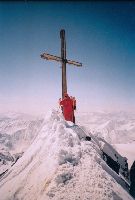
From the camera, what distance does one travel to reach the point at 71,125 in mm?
11180

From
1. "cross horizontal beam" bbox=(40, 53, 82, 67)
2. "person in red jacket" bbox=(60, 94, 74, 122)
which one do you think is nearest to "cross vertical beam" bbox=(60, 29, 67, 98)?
"cross horizontal beam" bbox=(40, 53, 82, 67)

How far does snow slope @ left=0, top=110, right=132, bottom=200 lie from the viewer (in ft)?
23.7

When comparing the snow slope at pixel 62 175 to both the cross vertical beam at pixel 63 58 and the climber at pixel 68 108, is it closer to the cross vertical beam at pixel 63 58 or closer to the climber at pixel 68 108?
the climber at pixel 68 108

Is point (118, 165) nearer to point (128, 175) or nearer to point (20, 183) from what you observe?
point (128, 175)

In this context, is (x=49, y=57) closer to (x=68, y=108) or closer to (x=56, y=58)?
(x=56, y=58)

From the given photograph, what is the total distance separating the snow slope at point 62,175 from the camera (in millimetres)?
7238

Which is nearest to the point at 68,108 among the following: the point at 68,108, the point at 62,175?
the point at 68,108

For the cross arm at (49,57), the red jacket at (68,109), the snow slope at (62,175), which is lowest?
the snow slope at (62,175)

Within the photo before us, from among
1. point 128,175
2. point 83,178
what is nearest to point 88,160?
point 83,178

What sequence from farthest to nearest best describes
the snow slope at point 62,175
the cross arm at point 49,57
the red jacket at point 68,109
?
the cross arm at point 49,57 < the red jacket at point 68,109 < the snow slope at point 62,175

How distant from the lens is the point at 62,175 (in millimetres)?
7641

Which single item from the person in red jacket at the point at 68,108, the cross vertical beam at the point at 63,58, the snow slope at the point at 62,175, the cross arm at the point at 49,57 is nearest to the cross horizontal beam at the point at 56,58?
the cross arm at the point at 49,57

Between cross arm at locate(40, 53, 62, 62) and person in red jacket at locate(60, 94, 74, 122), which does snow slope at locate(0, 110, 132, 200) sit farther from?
cross arm at locate(40, 53, 62, 62)

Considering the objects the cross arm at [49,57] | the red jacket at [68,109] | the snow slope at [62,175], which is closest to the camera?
the snow slope at [62,175]
